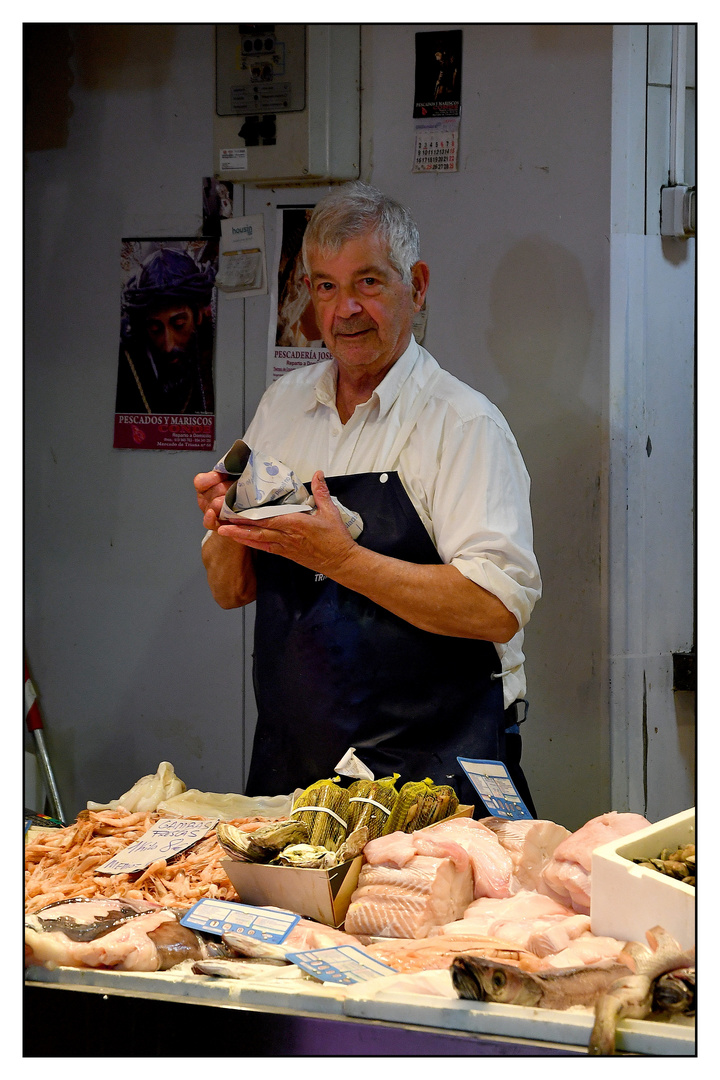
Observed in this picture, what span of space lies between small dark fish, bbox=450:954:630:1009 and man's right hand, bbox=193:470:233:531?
1110 mm

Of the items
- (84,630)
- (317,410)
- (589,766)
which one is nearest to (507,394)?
(317,410)

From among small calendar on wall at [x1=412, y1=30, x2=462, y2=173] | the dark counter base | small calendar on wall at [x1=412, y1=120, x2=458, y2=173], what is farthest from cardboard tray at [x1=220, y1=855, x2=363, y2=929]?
small calendar on wall at [x1=412, y1=120, x2=458, y2=173]

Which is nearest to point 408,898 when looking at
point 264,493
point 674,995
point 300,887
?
point 300,887

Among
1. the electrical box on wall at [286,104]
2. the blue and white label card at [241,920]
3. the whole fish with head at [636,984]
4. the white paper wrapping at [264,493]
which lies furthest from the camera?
the electrical box on wall at [286,104]

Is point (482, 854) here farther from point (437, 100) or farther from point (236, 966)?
point (437, 100)

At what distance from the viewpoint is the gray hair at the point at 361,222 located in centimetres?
218

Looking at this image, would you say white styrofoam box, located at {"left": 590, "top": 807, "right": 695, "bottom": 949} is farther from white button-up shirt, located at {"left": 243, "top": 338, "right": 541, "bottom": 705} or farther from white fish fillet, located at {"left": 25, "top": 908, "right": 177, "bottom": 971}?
white button-up shirt, located at {"left": 243, "top": 338, "right": 541, "bottom": 705}

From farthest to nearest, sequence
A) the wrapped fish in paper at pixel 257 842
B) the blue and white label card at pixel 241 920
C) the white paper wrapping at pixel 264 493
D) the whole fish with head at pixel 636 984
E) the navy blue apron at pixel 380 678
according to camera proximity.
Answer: the navy blue apron at pixel 380 678 < the white paper wrapping at pixel 264 493 < the wrapped fish in paper at pixel 257 842 < the blue and white label card at pixel 241 920 < the whole fish with head at pixel 636 984

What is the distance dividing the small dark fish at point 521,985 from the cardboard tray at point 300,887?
10.8 inches

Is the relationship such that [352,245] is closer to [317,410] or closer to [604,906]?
[317,410]

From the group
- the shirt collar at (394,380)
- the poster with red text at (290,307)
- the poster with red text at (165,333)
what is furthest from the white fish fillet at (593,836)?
the poster with red text at (165,333)

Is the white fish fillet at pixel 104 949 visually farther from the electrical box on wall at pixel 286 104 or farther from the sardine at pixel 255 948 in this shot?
the electrical box on wall at pixel 286 104

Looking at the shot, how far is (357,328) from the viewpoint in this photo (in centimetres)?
225

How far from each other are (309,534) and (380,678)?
374 mm
